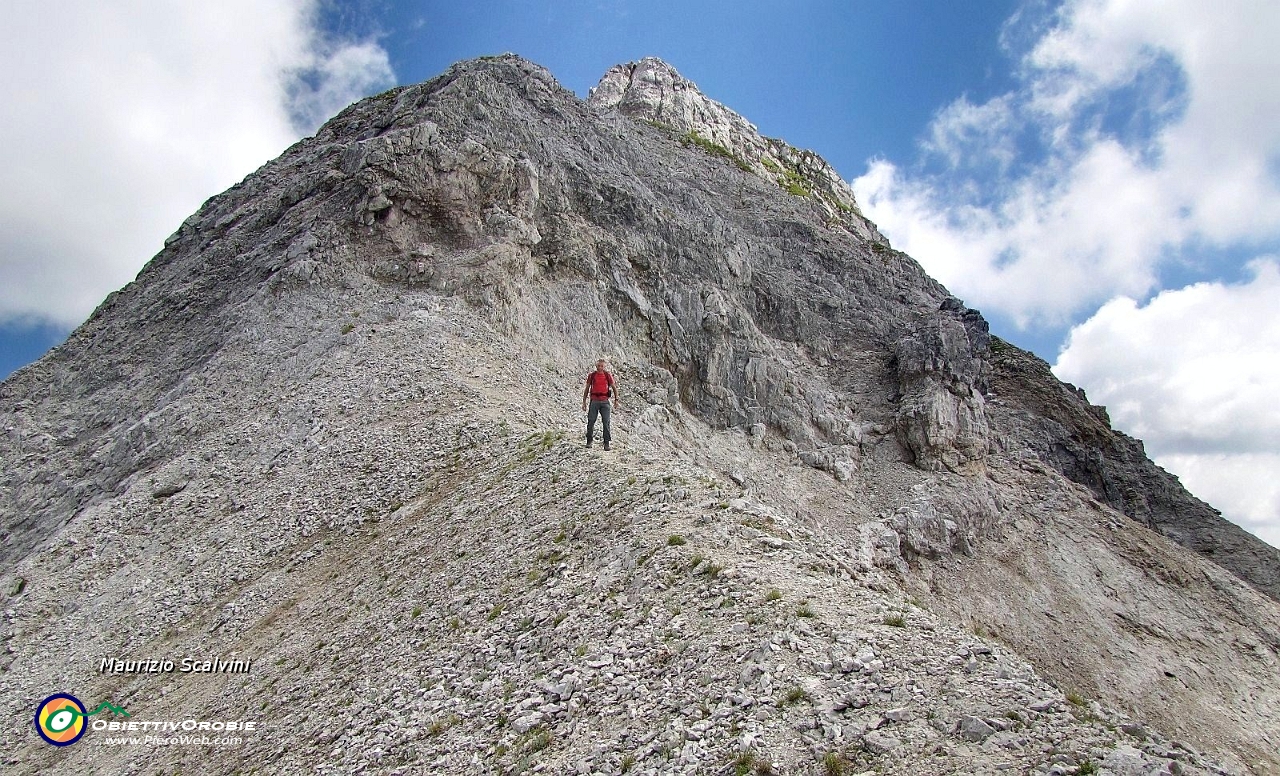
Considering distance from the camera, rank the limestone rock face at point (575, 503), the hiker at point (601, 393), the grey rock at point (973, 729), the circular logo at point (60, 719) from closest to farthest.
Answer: the grey rock at point (973, 729), the limestone rock face at point (575, 503), the circular logo at point (60, 719), the hiker at point (601, 393)

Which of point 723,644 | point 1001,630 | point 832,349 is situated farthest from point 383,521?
point 832,349

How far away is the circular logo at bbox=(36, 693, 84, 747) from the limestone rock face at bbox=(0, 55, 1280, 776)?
33 centimetres

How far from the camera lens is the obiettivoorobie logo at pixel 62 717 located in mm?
14898

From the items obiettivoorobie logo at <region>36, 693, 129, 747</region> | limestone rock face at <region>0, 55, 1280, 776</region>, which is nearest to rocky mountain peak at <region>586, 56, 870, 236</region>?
limestone rock face at <region>0, 55, 1280, 776</region>

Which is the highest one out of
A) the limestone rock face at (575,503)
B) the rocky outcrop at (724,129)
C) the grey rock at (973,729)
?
the rocky outcrop at (724,129)

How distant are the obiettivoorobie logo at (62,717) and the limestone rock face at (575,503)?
31 cm

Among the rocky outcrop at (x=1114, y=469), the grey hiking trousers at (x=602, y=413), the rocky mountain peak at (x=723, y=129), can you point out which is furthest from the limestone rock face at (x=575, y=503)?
the rocky mountain peak at (x=723, y=129)

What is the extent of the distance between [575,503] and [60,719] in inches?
484

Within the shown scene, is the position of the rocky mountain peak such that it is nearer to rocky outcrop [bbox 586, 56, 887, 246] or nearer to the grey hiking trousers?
rocky outcrop [bbox 586, 56, 887, 246]

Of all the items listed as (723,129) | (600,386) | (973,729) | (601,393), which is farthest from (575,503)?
(723,129)

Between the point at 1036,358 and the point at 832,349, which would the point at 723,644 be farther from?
the point at 1036,358

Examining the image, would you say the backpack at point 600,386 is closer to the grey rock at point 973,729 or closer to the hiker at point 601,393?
the hiker at point 601,393

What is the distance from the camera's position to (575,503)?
15625 mm

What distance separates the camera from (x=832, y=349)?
145 feet
